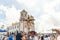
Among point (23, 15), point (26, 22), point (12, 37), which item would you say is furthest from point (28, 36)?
point (23, 15)

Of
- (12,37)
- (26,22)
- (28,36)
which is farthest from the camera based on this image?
(26,22)

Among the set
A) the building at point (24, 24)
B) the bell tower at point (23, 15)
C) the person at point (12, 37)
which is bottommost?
the person at point (12, 37)

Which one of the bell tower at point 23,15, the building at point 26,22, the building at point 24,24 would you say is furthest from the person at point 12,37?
the bell tower at point 23,15

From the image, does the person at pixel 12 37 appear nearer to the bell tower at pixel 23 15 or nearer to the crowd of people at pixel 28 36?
the crowd of people at pixel 28 36

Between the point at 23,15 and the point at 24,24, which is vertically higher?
the point at 23,15

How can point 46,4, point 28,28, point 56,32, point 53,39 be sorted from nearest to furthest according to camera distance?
point 56,32 → point 53,39 → point 28,28 → point 46,4

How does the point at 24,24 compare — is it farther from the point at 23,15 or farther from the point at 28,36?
the point at 28,36

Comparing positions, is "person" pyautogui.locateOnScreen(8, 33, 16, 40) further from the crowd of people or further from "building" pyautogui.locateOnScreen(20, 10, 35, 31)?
"building" pyautogui.locateOnScreen(20, 10, 35, 31)

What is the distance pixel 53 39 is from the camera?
403 centimetres

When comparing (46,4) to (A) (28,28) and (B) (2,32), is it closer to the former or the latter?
(A) (28,28)

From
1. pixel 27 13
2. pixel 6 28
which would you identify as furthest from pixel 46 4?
pixel 6 28

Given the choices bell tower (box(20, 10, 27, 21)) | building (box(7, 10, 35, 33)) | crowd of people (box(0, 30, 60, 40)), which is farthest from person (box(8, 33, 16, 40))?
bell tower (box(20, 10, 27, 21))

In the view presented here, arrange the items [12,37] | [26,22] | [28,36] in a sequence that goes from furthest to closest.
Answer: [26,22]
[12,37]
[28,36]

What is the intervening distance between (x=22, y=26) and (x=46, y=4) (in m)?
0.88
